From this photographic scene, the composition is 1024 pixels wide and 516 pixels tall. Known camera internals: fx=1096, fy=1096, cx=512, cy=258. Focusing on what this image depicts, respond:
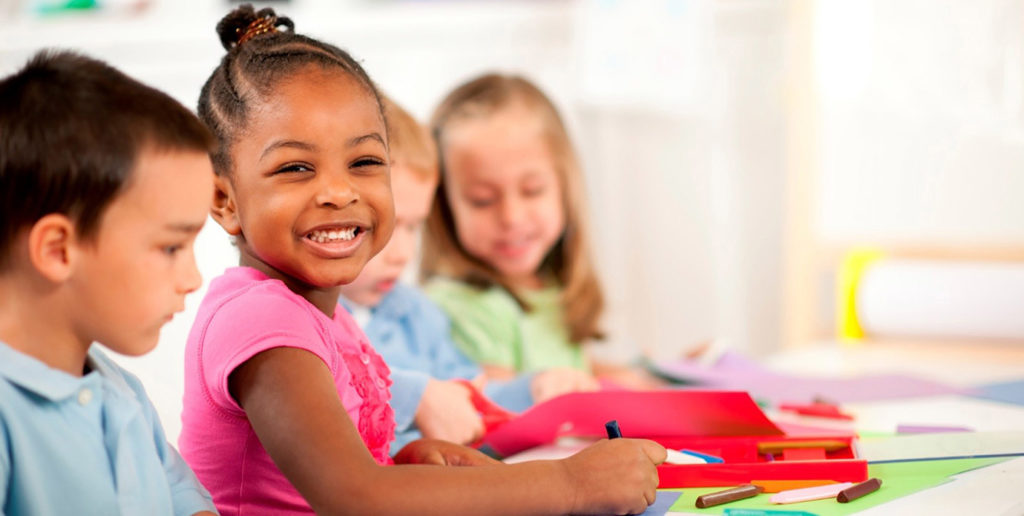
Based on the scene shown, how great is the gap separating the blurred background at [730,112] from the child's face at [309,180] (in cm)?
106

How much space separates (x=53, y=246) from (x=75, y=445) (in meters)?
0.12

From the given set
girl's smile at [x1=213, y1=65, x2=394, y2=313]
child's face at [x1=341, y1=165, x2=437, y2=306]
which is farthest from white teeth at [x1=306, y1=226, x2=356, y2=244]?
child's face at [x1=341, y1=165, x2=437, y2=306]

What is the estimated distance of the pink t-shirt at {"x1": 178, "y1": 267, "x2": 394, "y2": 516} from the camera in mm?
→ 739

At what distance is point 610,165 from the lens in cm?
244

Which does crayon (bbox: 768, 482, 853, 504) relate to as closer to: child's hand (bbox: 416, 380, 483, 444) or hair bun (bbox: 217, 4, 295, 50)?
child's hand (bbox: 416, 380, 483, 444)

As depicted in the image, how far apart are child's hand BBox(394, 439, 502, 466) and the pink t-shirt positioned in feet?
0.27

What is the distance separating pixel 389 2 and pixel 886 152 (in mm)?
1070

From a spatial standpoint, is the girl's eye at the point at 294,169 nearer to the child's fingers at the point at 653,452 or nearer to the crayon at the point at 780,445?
the child's fingers at the point at 653,452

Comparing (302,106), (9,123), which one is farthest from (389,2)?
(9,123)

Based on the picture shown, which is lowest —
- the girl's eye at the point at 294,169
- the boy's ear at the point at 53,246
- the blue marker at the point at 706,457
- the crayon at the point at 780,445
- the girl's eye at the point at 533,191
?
the blue marker at the point at 706,457

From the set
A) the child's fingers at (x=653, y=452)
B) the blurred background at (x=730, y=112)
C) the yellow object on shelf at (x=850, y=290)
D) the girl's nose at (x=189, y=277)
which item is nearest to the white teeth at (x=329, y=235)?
the girl's nose at (x=189, y=277)

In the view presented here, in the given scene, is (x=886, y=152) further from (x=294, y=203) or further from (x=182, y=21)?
(x=294, y=203)

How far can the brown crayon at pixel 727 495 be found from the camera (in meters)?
0.82

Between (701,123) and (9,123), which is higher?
(701,123)
